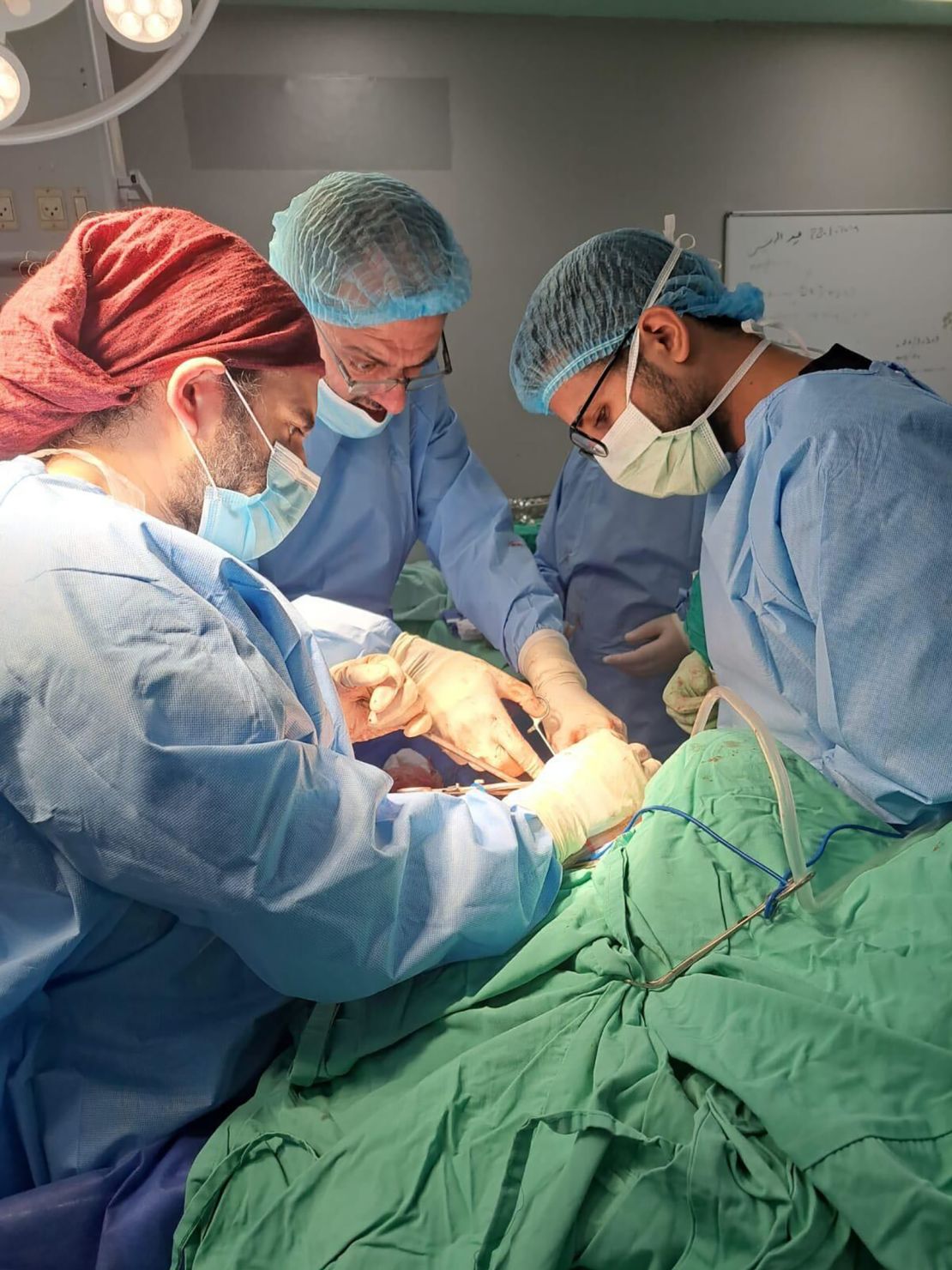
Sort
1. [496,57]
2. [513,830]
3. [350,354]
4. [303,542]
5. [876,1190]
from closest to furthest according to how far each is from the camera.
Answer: [876,1190] < [513,830] < [350,354] < [303,542] < [496,57]

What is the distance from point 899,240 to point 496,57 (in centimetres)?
220

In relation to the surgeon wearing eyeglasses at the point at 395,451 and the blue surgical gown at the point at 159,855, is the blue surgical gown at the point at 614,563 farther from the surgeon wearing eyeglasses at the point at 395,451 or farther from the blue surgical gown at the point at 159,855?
the blue surgical gown at the point at 159,855

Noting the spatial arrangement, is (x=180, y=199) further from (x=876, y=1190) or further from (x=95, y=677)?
(x=876, y=1190)

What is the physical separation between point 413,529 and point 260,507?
1.01 m

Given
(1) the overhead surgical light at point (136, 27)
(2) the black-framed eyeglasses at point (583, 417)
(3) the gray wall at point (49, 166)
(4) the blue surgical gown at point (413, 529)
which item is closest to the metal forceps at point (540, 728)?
(4) the blue surgical gown at point (413, 529)

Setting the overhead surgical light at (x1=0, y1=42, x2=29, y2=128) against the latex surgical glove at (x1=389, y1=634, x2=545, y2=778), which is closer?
the overhead surgical light at (x1=0, y1=42, x2=29, y2=128)

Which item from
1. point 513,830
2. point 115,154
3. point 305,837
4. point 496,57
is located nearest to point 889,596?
point 513,830

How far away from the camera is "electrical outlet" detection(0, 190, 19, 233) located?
260 cm

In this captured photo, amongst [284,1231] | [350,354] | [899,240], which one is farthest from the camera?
[899,240]

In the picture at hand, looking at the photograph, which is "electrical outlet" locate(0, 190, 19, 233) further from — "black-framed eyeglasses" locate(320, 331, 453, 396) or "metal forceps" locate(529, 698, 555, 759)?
"metal forceps" locate(529, 698, 555, 759)

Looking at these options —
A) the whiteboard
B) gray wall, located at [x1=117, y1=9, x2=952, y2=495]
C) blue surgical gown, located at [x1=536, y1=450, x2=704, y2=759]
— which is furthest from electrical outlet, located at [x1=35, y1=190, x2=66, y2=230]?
the whiteboard

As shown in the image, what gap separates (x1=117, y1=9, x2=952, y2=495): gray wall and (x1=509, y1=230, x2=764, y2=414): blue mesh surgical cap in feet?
2.38

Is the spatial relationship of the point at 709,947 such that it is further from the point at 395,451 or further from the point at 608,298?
the point at 395,451

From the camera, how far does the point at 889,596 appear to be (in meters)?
1.40
